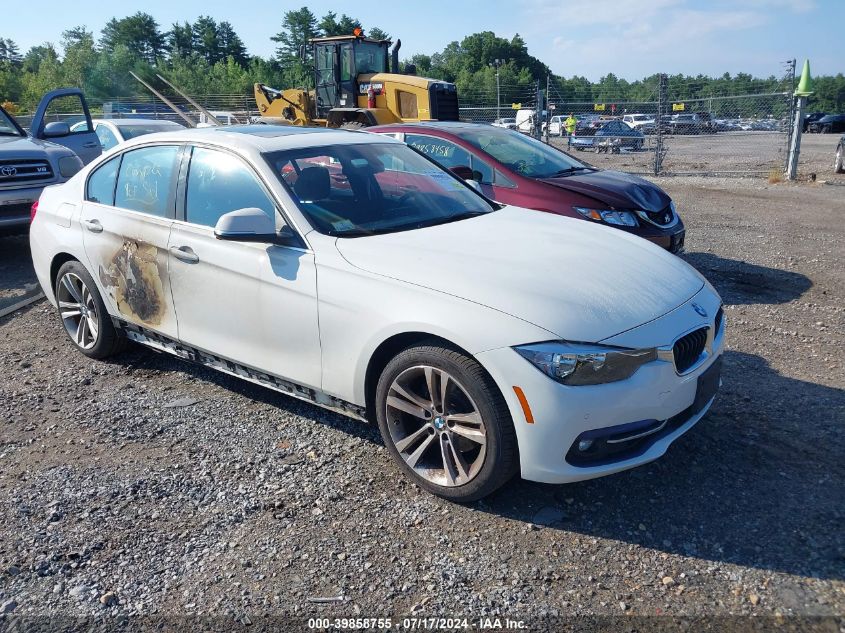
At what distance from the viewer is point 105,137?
1120 centimetres

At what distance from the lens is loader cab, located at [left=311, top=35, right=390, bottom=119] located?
56.4ft

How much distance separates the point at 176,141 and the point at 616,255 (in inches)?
109

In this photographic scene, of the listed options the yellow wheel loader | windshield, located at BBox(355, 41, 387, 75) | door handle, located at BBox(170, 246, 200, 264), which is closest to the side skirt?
door handle, located at BBox(170, 246, 200, 264)

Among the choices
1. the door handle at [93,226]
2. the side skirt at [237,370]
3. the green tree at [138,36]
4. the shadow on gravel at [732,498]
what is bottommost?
the shadow on gravel at [732,498]

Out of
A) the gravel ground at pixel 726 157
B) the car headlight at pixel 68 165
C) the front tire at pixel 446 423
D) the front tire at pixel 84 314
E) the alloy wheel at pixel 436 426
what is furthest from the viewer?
the gravel ground at pixel 726 157

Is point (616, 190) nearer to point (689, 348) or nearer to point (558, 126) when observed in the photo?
point (689, 348)

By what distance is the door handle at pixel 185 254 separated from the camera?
4.15 meters

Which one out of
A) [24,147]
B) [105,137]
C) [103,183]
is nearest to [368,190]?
[103,183]

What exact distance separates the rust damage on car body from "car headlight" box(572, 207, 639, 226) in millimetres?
3772

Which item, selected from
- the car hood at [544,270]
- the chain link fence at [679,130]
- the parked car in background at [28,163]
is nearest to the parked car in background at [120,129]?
the parked car in background at [28,163]

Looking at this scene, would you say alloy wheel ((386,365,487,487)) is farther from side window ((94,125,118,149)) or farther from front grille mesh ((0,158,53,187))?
side window ((94,125,118,149))

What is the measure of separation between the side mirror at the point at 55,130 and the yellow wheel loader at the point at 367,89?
25.4 feet

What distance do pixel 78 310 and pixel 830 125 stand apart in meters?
49.3

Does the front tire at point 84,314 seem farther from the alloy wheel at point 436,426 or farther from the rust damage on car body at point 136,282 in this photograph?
the alloy wheel at point 436,426
